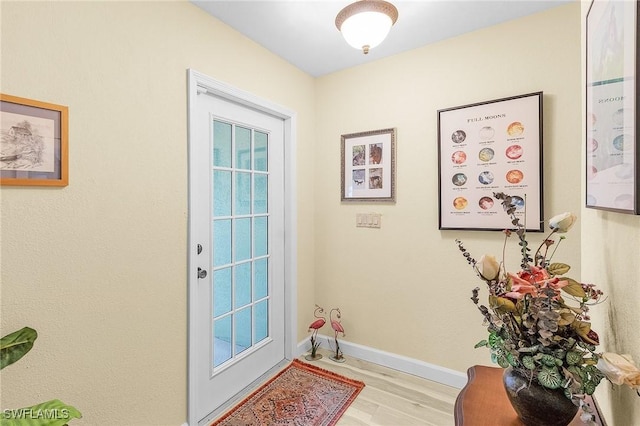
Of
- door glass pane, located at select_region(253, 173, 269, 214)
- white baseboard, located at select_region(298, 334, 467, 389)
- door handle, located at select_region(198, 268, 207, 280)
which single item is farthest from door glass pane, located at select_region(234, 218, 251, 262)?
white baseboard, located at select_region(298, 334, 467, 389)

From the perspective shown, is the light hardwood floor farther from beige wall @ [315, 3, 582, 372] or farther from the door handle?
the door handle

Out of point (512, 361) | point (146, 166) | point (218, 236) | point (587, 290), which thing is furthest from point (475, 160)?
point (146, 166)

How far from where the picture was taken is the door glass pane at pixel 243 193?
6.96ft

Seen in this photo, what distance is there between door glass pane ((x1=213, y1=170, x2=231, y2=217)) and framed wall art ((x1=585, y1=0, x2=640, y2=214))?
1.84 m

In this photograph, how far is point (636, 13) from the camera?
0.56 meters

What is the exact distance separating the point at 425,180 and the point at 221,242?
5.04 feet

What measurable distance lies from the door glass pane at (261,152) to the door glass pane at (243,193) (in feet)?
0.42

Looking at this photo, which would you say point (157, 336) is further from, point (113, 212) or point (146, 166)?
point (146, 166)

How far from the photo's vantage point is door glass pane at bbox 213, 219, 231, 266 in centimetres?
196

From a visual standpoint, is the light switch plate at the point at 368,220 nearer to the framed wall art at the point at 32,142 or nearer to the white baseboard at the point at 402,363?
the white baseboard at the point at 402,363

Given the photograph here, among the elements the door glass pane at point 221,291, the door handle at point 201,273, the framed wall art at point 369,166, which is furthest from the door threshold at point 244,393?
the framed wall art at point 369,166

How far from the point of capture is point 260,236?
2.33 m

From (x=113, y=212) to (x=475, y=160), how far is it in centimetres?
214

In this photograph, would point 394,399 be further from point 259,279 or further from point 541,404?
point 541,404
